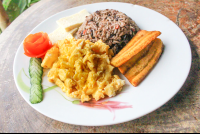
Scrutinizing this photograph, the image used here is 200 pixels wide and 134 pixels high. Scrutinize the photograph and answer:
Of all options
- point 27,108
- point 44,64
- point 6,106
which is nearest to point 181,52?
point 44,64

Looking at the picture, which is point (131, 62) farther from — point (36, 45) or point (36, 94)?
point (36, 45)

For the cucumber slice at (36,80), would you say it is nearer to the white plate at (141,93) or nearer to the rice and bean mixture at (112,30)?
the white plate at (141,93)

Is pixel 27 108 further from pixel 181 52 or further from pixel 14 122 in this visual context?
pixel 181 52

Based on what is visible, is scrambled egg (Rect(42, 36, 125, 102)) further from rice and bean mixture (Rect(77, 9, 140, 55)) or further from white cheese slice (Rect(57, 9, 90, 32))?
white cheese slice (Rect(57, 9, 90, 32))

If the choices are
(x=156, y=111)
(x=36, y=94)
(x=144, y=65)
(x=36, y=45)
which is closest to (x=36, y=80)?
(x=36, y=94)

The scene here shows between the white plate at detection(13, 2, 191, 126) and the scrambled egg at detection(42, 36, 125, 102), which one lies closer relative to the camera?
the white plate at detection(13, 2, 191, 126)

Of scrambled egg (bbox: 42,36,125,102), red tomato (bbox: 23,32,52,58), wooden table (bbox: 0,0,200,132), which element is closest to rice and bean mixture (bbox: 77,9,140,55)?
scrambled egg (bbox: 42,36,125,102)
